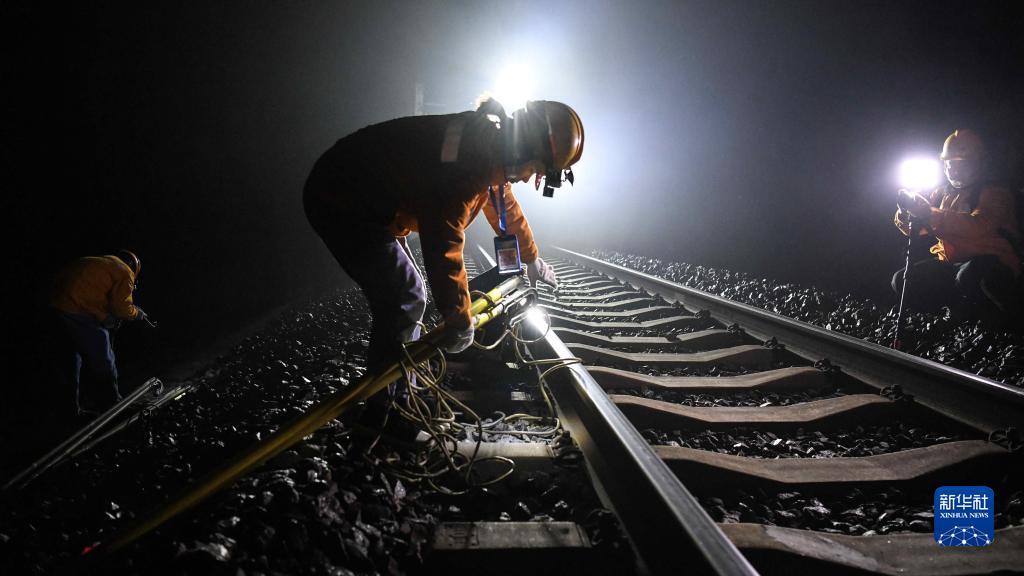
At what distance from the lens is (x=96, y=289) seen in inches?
167

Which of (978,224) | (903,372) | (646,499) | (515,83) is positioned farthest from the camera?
(515,83)

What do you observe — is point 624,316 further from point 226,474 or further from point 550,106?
point 226,474

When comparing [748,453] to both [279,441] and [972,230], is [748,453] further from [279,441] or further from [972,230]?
[972,230]

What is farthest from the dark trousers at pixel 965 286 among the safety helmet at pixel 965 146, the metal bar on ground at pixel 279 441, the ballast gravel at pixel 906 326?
the metal bar on ground at pixel 279 441

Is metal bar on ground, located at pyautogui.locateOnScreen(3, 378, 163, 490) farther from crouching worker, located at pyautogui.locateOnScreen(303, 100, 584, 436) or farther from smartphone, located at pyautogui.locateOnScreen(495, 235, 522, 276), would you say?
smartphone, located at pyautogui.locateOnScreen(495, 235, 522, 276)

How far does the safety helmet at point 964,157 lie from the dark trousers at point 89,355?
8782mm

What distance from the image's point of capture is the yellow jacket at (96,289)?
13.5 ft

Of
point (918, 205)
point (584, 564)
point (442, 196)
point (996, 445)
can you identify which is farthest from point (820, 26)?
point (584, 564)

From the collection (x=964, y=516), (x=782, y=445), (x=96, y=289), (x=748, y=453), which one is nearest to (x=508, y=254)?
(x=748, y=453)

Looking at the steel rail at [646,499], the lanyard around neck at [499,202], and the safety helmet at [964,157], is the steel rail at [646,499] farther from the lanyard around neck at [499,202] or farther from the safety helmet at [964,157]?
the safety helmet at [964,157]

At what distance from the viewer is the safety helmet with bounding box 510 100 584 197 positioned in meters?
1.96

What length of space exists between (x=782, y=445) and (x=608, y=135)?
20.8m

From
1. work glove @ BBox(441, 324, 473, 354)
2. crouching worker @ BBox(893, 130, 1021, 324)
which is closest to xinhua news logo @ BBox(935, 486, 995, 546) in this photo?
work glove @ BBox(441, 324, 473, 354)

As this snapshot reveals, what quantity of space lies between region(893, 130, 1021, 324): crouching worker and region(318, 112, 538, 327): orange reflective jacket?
4.69m
